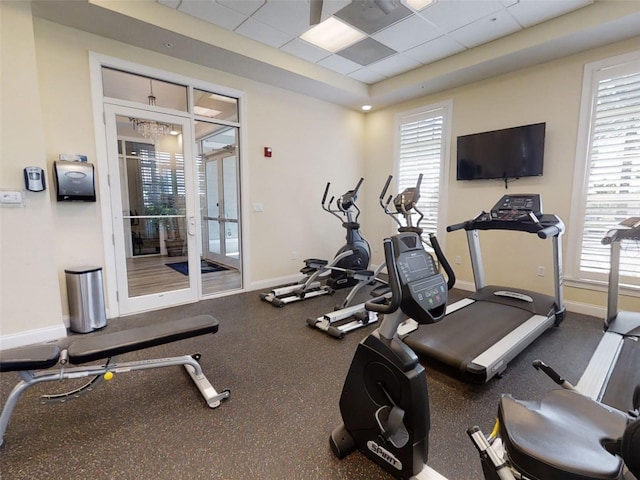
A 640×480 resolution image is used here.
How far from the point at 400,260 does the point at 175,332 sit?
5.28ft

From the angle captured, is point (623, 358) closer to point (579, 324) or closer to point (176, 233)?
point (579, 324)

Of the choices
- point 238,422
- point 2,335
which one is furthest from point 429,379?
point 2,335

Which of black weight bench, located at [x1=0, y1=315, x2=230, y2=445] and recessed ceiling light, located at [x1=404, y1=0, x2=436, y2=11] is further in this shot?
recessed ceiling light, located at [x1=404, y1=0, x2=436, y2=11]

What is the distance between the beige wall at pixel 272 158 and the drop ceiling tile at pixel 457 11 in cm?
121

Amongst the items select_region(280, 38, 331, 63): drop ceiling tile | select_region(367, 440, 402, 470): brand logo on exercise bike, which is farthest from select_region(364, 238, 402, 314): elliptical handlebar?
select_region(280, 38, 331, 63): drop ceiling tile

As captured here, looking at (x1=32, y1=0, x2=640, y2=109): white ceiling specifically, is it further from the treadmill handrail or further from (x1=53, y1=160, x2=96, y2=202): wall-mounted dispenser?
the treadmill handrail

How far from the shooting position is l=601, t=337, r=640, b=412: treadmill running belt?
1.78 meters

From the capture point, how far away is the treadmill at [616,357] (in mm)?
1863

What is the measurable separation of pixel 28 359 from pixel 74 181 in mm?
2046

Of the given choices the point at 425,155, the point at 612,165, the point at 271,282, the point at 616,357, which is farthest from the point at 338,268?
the point at 612,165

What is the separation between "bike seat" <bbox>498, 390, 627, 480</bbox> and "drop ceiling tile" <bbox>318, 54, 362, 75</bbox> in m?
4.24

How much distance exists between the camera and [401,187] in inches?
213

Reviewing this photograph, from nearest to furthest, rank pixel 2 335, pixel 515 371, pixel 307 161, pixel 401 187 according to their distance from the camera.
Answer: pixel 515 371 → pixel 2 335 → pixel 307 161 → pixel 401 187

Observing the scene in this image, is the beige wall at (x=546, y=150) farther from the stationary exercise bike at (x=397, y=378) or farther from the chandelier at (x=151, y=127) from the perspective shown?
the chandelier at (x=151, y=127)
